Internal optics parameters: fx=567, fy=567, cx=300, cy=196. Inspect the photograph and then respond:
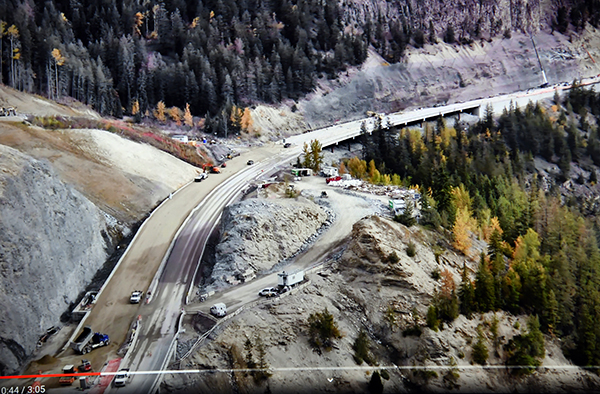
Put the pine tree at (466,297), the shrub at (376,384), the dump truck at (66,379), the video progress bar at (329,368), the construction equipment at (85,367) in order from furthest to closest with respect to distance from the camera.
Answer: the pine tree at (466,297) < the shrub at (376,384) < the construction equipment at (85,367) < the video progress bar at (329,368) < the dump truck at (66,379)

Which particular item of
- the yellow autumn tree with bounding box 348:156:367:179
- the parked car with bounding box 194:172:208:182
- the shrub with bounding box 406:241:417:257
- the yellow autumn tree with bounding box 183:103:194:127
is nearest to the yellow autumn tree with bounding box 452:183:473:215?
the yellow autumn tree with bounding box 348:156:367:179

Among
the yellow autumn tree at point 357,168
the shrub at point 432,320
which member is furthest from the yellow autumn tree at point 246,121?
the shrub at point 432,320

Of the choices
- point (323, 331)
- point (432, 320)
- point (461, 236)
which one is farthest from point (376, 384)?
point (461, 236)

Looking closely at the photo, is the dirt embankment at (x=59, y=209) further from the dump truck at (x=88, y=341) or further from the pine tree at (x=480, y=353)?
the pine tree at (x=480, y=353)

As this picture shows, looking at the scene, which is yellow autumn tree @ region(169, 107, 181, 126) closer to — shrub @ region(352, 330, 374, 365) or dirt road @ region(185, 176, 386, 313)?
dirt road @ region(185, 176, 386, 313)

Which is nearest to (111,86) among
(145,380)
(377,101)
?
(377,101)

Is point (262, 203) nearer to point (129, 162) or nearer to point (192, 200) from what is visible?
point (192, 200)
